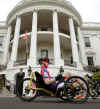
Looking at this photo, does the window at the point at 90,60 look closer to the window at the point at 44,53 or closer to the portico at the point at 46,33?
the portico at the point at 46,33

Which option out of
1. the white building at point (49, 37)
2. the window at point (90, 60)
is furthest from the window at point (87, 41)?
the window at point (90, 60)

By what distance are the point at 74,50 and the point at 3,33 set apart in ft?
44.8

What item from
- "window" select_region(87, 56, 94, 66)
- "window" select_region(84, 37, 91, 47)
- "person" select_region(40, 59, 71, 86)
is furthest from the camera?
"window" select_region(84, 37, 91, 47)

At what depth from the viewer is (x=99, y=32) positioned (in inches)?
956

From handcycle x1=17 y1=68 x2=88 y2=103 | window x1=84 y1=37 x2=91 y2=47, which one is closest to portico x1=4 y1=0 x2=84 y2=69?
window x1=84 y1=37 x2=91 y2=47

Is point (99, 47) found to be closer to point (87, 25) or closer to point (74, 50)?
point (87, 25)

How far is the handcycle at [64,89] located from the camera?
3283 millimetres

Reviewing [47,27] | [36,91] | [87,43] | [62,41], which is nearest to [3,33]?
[47,27]

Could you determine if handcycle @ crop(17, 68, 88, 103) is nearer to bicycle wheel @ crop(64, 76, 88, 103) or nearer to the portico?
bicycle wheel @ crop(64, 76, 88, 103)

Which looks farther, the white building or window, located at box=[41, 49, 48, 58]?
window, located at box=[41, 49, 48, 58]

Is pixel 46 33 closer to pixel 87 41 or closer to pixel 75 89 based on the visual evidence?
pixel 87 41

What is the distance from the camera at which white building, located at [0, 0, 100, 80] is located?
15656mm

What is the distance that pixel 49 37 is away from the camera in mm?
18781

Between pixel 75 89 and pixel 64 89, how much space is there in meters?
0.29
